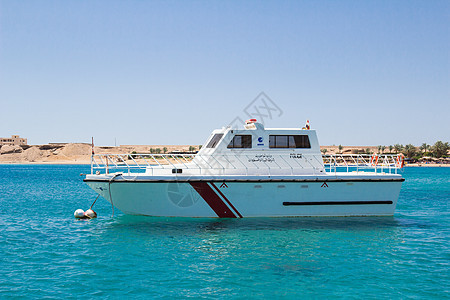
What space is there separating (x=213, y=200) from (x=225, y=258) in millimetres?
4436

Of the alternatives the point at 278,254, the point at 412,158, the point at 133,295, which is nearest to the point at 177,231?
the point at 278,254

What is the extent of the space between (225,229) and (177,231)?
1.74 metres

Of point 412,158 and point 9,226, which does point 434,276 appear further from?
point 412,158

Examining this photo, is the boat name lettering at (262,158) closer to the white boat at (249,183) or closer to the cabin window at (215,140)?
the white boat at (249,183)

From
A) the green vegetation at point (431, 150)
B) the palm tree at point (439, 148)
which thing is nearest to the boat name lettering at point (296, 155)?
the green vegetation at point (431, 150)

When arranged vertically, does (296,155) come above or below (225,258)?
above

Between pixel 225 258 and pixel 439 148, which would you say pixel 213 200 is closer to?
pixel 225 258

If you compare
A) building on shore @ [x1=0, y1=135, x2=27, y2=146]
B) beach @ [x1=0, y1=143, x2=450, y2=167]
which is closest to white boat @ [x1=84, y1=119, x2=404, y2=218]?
beach @ [x1=0, y1=143, x2=450, y2=167]

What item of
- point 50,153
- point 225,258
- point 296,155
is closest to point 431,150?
point 296,155

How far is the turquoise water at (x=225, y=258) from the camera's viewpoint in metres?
7.89

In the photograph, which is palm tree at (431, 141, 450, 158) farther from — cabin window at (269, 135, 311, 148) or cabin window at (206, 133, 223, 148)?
cabin window at (206, 133, 223, 148)

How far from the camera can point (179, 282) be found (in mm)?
8250

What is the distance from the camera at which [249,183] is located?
14.3 metres

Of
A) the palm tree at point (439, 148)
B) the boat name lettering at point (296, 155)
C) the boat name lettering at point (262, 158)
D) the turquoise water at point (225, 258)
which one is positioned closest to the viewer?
the turquoise water at point (225, 258)
